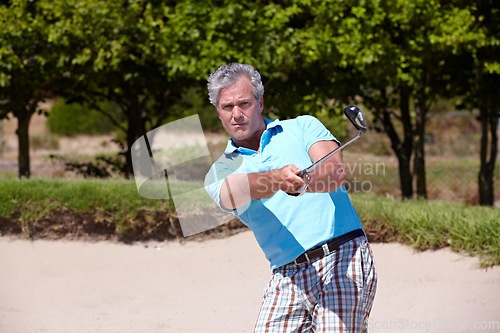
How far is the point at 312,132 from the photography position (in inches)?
101

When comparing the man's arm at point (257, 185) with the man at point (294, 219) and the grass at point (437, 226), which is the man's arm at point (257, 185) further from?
the grass at point (437, 226)

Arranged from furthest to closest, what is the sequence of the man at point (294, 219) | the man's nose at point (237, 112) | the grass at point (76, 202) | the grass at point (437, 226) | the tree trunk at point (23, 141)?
the tree trunk at point (23, 141), the grass at point (76, 202), the grass at point (437, 226), the man's nose at point (237, 112), the man at point (294, 219)

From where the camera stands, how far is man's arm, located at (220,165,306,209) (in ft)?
7.52

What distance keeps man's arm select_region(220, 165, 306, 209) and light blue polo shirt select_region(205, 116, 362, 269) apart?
0.08 metres

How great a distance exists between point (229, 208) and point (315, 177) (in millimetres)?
439

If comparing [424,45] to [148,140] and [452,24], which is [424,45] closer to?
[452,24]

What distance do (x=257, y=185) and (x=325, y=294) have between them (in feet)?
1.87

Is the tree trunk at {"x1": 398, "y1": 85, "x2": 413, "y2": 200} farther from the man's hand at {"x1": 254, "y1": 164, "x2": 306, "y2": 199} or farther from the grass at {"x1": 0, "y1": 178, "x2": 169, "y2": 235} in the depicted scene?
the man's hand at {"x1": 254, "y1": 164, "x2": 306, "y2": 199}

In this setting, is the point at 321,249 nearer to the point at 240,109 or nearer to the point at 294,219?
the point at 294,219

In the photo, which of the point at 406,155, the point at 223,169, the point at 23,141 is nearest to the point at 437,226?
the point at 223,169

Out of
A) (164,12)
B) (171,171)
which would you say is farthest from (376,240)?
(164,12)

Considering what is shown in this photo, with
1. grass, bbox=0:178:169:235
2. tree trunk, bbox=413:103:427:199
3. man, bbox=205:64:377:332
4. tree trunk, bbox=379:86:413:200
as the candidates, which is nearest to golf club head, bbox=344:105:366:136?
man, bbox=205:64:377:332

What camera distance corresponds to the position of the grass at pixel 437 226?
6148mm

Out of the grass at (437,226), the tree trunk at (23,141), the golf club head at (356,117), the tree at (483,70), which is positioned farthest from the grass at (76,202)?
the tree at (483,70)
